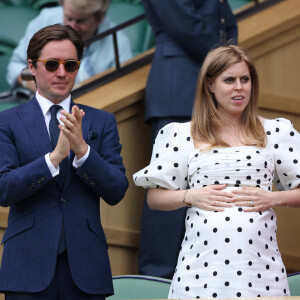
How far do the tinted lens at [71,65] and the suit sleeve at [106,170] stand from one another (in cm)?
23

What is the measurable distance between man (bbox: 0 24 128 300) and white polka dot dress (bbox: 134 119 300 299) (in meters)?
0.29

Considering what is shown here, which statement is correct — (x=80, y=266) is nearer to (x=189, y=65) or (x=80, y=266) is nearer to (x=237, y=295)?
(x=237, y=295)

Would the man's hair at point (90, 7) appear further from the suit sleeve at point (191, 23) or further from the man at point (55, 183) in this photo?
the man at point (55, 183)

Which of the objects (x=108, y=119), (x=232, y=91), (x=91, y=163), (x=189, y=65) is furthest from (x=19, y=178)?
(x=189, y=65)

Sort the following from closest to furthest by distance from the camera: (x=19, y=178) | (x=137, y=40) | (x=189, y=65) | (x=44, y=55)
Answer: (x=19, y=178), (x=44, y=55), (x=189, y=65), (x=137, y=40)

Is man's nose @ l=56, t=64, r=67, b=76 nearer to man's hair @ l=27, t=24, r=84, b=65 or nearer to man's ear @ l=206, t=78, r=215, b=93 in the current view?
man's hair @ l=27, t=24, r=84, b=65

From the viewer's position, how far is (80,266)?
285 cm

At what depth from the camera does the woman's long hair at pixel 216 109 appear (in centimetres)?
324

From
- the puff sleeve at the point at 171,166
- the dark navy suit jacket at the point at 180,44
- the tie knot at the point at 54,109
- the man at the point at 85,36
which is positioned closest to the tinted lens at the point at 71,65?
the tie knot at the point at 54,109

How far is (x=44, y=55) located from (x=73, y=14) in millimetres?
2261

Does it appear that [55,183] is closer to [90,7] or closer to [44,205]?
[44,205]

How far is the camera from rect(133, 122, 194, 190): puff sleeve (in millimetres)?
3227

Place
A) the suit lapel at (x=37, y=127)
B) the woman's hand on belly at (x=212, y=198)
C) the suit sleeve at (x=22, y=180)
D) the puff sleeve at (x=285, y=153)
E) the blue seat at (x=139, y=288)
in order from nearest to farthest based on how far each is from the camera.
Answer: the suit sleeve at (x=22, y=180)
the suit lapel at (x=37, y=127)
the woman's hand on belly at (x=212, y=198)
the puff sleeve at (x=285, y=153)
the blue seat at (x=139, y=288)

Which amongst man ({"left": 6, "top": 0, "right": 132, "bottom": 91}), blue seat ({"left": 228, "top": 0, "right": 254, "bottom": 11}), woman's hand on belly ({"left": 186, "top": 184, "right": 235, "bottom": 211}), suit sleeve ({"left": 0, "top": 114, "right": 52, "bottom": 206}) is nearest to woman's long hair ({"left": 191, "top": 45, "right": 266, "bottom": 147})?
woman's hand on belly ({"left": 186, "top": 184, "right": 235, "bottom": 211})
